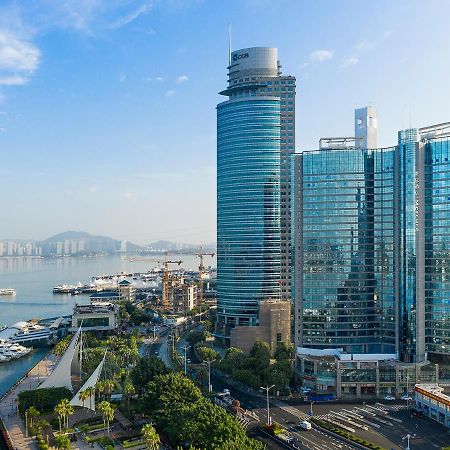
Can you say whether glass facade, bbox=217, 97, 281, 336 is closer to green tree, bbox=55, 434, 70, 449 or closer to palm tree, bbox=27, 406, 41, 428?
palm tree, bbox=27, 406, 41, 428

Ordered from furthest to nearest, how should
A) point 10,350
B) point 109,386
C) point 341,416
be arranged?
point 10,350, point 109,386, point 341,416

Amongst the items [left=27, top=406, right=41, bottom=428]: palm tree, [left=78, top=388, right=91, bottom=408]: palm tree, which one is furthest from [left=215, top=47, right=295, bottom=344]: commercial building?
[left=27, top=406, right=41, bottom=428]: palm tree

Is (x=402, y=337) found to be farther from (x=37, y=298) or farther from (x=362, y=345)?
(x=37, y=298)

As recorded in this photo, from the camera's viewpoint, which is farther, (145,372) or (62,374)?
(62,374)

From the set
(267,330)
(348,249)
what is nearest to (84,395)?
(267,330)

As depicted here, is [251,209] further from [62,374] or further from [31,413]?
[31,413]

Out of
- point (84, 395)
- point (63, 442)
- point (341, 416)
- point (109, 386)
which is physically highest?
point (84, 395)

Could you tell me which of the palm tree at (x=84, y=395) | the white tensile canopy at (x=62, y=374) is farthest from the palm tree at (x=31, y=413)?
the white tensile canopy at (x=62, y=374)

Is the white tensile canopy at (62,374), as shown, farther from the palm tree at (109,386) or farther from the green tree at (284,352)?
the green tree at (284,352)
